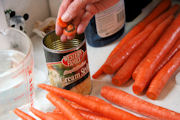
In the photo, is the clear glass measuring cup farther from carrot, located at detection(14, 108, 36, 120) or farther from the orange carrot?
the orange carrot

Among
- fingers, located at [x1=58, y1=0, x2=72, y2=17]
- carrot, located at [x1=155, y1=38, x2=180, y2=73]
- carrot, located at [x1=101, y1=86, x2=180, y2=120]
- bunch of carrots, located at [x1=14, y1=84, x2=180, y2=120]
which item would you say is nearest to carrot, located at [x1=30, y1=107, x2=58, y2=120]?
bunch of carrots, located at [x1=14, y1=84, x2=180, y2=120]

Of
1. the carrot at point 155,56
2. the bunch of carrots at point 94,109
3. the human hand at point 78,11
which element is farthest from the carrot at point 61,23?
the carrot at point 155,56

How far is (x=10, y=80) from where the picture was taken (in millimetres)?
702

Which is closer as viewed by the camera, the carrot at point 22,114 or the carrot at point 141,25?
the carrot at point 22,114

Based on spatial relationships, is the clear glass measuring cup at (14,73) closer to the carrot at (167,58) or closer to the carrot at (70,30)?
the carrot at (70,30)

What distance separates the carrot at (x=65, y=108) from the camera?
0.72 m

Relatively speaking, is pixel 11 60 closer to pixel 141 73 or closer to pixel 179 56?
pixel 141 73

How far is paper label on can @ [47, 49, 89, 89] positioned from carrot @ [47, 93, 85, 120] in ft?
0.14

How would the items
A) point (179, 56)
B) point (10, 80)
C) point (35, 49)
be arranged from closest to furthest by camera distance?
1. point (10, 80)
2. point (179, 56)
3. point (35, 49)

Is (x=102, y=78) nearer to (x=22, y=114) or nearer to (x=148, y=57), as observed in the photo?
(x=148, y=57)

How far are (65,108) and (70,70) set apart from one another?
0.11 metres

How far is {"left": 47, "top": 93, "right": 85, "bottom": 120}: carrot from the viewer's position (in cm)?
72

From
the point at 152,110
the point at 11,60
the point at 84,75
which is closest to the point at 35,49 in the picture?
the point at 11,60

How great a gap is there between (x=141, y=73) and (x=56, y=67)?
0.30 meters
